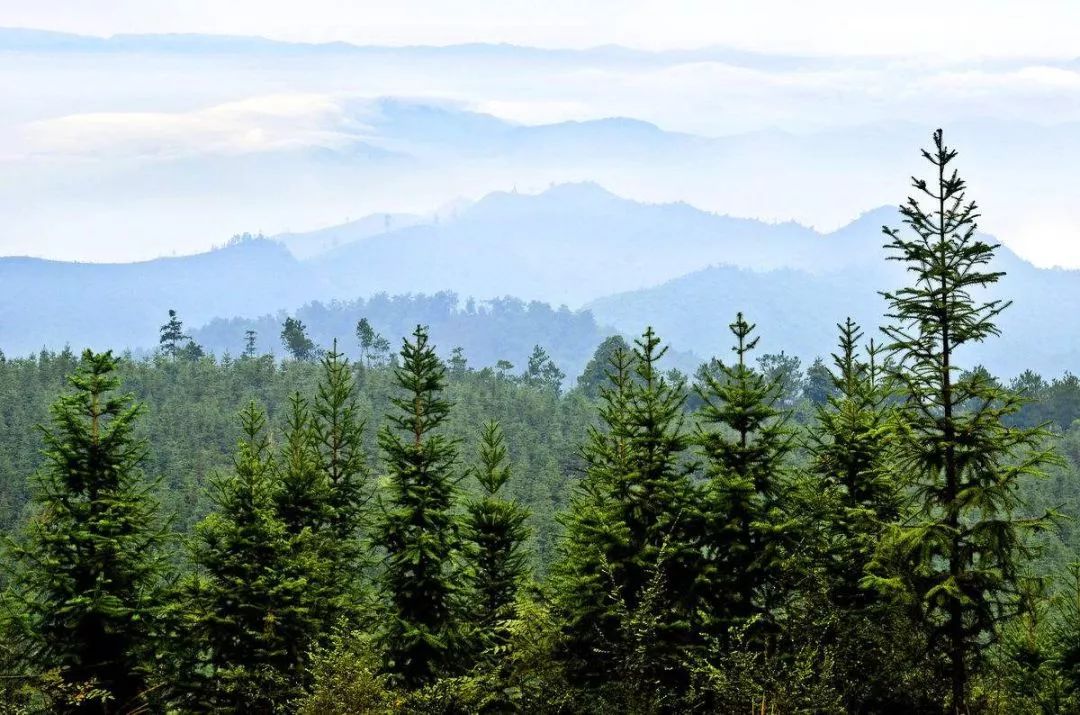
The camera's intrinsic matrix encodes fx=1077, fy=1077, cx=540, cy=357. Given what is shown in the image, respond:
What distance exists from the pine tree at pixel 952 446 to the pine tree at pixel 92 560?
1568 cm

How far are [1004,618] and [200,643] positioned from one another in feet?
54.2

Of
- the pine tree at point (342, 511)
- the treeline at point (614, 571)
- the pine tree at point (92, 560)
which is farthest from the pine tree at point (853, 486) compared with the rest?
the pine tree at point (92, 560)

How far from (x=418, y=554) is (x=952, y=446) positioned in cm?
1165

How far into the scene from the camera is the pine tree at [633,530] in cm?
2247

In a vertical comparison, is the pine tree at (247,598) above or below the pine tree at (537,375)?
below

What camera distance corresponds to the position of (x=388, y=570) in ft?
81.3

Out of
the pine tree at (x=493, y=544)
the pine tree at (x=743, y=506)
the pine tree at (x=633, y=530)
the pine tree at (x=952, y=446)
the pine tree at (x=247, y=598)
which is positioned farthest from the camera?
the pine tree at (x=493, y=544)

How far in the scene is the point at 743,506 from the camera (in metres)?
22.2

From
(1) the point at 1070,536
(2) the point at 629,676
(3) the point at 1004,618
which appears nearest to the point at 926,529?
(3) the point at 1004,618

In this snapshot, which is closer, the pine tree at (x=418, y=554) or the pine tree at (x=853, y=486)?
the pine tree at (x=853, y=486)

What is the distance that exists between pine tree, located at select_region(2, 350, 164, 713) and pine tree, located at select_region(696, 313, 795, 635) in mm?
12200

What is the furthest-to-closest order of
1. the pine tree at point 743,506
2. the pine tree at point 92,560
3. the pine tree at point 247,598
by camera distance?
the pine tree at point 247,598 → the pine tree at point 92,560 → the pine tree at point 743,506

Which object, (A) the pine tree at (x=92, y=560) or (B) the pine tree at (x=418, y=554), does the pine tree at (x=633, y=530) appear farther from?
(A) the pine tree at (x=92, y=560)

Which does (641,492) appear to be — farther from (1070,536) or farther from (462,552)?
(1070,536)
